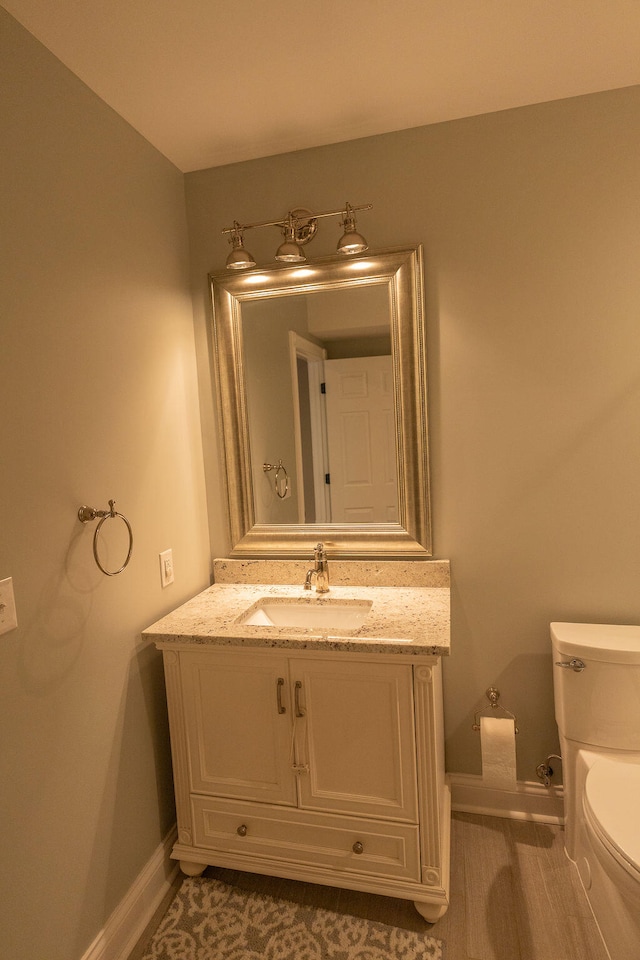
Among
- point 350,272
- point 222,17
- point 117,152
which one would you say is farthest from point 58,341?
point 350,272

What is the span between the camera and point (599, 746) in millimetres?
1665

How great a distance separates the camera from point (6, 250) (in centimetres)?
125

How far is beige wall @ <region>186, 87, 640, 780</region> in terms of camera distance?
5.76 feet

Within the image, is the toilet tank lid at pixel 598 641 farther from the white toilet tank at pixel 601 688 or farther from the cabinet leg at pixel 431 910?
the cabinet leg at pixel 431 910

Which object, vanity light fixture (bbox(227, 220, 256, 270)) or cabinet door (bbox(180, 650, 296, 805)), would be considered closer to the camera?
cabinet door (bbox(180, 650, 296, 805))

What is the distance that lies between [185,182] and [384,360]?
38.0 inches

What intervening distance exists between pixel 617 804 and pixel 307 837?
829 mm

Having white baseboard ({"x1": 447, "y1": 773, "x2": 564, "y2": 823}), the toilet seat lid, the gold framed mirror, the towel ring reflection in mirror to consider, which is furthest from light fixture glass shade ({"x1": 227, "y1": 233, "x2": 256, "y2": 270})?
white baseboard ({"x1": 447, "y1": 773, "x2": 564, "y2": 823})

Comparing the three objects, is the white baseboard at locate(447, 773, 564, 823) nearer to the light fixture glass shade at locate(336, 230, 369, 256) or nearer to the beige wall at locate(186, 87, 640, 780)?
the beige wall at locate(186, 87, 640, 780)

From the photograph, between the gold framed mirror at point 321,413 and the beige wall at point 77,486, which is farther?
the gold framed mirror at point 321,413

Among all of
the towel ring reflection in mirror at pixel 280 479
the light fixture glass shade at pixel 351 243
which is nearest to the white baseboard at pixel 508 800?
the towel ring reflection in mirror at pixel 280 479

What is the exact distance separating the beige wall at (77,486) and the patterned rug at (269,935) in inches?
7.8

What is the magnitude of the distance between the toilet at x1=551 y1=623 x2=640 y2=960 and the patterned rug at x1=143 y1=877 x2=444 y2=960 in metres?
0.46

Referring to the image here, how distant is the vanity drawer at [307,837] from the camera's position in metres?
1.56
